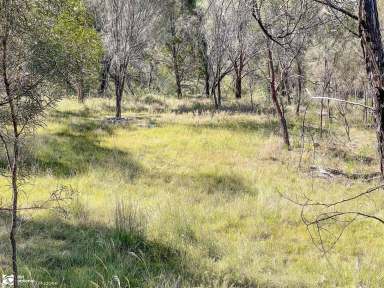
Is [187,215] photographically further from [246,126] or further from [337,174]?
[246,126]

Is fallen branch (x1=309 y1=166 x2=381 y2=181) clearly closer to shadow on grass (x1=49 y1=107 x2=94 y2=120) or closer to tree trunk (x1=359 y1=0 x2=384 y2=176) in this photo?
tree trunk (x1=359 y1=0 x2=384 y2=176)

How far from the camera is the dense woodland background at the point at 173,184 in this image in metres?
3.84

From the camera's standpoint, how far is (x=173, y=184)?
313 inches

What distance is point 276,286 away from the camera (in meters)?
4.22

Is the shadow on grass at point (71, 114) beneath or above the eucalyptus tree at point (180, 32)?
beneath

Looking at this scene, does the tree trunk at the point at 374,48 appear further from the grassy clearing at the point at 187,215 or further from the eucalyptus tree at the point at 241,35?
the eucalyptus tree at the point at 241,35

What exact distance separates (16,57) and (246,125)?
11.7 metres

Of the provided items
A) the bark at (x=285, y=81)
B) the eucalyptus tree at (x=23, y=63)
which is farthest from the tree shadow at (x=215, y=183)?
the eucalyptus tree at (x=23, y=63)

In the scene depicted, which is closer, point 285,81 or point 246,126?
point 246,126

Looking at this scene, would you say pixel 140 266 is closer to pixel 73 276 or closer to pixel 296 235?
pixel 73 276

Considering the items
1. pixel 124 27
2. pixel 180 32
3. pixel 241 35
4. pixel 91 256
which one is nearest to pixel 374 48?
pixel 91 256

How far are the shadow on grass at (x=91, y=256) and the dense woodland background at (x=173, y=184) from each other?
0.02 meters

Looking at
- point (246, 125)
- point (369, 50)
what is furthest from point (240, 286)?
point (246, 125)

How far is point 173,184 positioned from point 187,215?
2.05m
